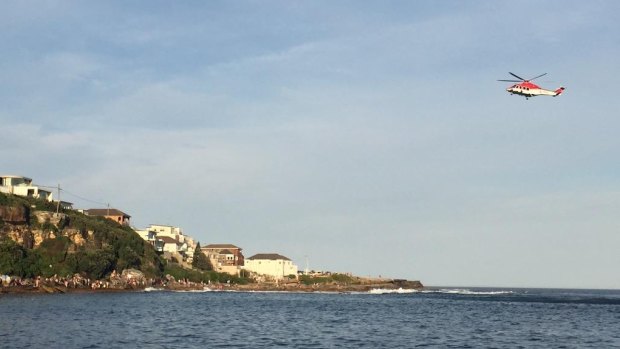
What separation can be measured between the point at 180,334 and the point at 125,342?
7147 millimetres

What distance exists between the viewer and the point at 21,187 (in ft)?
544

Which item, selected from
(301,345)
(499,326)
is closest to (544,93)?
(499,326)

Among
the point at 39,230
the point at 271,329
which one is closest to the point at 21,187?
the point at 39,230

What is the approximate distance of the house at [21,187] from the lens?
535 feet

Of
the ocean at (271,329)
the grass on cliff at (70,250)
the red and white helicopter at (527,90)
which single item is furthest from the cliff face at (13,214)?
the red and white helicopter at (527,90)

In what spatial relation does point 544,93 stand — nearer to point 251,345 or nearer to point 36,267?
point 251,345

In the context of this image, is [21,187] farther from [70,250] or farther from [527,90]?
[527,90]

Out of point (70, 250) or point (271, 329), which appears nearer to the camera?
point (271, 329)

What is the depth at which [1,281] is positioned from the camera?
11912 cm

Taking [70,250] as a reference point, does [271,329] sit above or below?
below

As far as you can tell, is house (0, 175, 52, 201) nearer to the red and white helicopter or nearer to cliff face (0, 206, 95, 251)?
cliff face (0, 206, 95, 251)

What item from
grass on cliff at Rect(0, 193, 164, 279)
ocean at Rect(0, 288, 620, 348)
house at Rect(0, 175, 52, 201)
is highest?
house at Rect(0, 175, 52, 201)

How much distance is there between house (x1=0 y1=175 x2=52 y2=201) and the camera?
16300 centimetres

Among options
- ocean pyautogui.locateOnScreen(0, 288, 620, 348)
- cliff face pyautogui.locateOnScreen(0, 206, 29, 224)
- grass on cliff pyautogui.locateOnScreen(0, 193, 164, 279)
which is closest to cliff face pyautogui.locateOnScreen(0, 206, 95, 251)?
cliff face pyautogui.locateOnScreen(0, 206, 29, 224)
